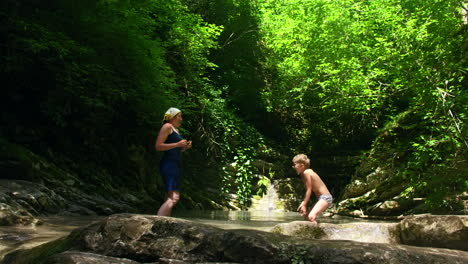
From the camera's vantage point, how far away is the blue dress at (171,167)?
213 inches

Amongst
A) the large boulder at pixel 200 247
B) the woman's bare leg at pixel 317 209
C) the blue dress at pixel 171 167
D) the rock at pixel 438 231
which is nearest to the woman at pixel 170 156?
the blue dress at pixel 171 167

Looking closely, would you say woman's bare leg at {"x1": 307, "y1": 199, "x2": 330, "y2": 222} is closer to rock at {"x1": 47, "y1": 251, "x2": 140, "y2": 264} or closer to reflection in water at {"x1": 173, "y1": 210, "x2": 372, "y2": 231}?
reflection in water at {"x1": 173, "y1": 210, "x2": 372, "y2": 231}

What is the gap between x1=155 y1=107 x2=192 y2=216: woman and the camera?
5.33 meters

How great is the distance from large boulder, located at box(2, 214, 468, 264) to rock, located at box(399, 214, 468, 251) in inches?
55.2

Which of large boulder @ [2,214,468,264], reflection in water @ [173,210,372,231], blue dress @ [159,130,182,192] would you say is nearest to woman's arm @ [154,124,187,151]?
blue dress @ [159,130,182,192]

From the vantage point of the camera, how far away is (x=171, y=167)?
5.45 m

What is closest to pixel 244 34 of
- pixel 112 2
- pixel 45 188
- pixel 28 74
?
pixel 112 2

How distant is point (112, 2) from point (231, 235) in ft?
27.5

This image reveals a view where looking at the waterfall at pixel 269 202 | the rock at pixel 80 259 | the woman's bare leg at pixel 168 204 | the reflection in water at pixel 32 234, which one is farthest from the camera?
the waterfall at pixel 269 202

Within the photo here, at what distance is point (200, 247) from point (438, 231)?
10.0ft

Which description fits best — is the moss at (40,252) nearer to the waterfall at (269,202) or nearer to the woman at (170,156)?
the woman at (170,156)

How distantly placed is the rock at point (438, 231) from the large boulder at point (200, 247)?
140cm

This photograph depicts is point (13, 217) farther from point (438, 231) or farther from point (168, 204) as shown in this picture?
point (438, 231)

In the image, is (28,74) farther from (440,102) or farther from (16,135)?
(440,102)
